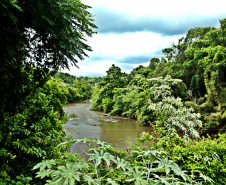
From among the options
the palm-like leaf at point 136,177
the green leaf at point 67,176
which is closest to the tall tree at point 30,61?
the green leaf at point 67,176

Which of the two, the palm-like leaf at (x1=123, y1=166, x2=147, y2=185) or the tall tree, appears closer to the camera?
the palm-like leaf at (x1=123, y1=166, x2=147, y2=185)

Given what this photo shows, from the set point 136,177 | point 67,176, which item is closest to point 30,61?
point 67,176

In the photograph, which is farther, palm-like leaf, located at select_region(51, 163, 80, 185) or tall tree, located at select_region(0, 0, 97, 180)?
tall tree, located at select_region(0, 0, 97, 180)

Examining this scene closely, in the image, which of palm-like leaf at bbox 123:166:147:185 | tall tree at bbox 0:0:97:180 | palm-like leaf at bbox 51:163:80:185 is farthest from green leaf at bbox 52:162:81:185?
tall tree at bbox 0:0:97:180

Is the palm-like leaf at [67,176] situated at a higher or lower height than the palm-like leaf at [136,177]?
higher

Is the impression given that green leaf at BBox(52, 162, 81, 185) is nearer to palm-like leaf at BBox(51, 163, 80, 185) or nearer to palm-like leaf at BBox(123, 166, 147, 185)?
palm-like leaf at BBox(51, 163, 80, 185)

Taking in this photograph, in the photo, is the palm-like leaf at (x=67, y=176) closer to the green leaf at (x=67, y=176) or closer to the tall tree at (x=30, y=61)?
the green leaf at (x=67, y=176)

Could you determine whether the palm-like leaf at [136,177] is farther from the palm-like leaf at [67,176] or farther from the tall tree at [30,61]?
the tall tree at [30,61]

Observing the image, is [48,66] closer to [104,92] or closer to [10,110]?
[10,110]

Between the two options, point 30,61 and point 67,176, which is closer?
point 67,176

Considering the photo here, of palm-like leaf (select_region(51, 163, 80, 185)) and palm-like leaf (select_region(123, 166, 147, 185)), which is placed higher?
palm-like leaf (select_region(51, 163, 80, 185))

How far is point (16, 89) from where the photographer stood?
2232 millimetres

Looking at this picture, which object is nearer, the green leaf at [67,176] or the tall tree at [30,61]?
the green leaf at [67,176]

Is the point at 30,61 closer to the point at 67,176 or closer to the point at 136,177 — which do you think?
the point at 67,176
